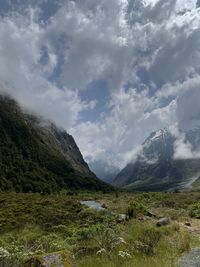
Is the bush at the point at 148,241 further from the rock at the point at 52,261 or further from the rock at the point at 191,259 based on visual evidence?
the rock at the point at 52,261

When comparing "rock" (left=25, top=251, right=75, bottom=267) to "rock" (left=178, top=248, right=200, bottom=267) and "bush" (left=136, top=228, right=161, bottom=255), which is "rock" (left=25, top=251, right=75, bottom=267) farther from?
"bush" (left=136, top=228, right=161, bottom=255)

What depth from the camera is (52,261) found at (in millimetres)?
9148

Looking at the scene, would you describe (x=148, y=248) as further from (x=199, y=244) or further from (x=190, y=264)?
(x=199, y=244)

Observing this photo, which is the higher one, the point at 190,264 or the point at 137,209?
the point at 137,209

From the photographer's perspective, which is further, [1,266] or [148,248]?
[148,248]

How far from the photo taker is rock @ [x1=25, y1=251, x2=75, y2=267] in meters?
9.06

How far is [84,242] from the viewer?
1641cm

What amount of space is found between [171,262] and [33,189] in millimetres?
192764

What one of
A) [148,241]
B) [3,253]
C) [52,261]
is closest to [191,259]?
[148,241]

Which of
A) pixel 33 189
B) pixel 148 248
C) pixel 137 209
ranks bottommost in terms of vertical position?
pixel 148 248

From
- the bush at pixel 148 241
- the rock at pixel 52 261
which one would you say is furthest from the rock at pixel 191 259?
the rock at pixel 52 261

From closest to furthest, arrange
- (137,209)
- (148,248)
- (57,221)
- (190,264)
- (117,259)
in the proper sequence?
(190,264)
(117,259)
(148,248)
(137,209)
(57,221)

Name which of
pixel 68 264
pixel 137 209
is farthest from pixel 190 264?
pixel 137 209

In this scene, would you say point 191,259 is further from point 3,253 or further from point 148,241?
point 3,253
